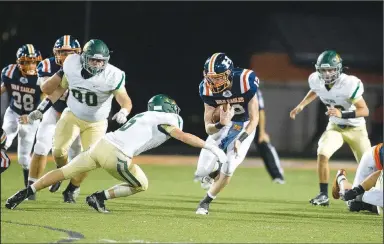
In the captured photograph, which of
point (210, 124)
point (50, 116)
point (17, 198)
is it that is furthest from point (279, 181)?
point (17, 198)

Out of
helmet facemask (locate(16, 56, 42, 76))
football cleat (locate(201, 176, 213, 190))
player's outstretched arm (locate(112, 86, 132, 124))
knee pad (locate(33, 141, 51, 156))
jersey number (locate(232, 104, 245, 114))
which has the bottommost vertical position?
football cleat (locate(201, 176, 213, 190))

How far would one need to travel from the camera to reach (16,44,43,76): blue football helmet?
28.4 feet

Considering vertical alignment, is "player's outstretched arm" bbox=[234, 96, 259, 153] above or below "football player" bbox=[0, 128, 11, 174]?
above

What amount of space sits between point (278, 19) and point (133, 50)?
13.2 feet

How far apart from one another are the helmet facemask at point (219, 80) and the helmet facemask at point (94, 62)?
2.94ft

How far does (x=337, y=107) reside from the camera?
A: 8.51 metres

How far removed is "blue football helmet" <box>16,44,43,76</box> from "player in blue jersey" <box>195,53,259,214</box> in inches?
80.0

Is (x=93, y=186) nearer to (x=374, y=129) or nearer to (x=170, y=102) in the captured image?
(x=170, y=102)

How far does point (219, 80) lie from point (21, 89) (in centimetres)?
243

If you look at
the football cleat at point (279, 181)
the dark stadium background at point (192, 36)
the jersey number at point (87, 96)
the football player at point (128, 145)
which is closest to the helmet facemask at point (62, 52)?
the jersey number at point (87, 96)

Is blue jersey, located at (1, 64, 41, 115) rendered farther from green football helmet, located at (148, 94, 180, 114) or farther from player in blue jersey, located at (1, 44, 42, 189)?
green football helmet, located at (148, 94, 180, 114)

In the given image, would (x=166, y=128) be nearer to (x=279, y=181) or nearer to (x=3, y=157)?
(x=3, y=157)

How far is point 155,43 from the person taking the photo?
2139cm

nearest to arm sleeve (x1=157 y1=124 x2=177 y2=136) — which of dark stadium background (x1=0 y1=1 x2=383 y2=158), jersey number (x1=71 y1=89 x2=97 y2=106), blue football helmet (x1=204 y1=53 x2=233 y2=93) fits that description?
blue football helmet (x1=204 y1=53 x2=233 y2=93)
